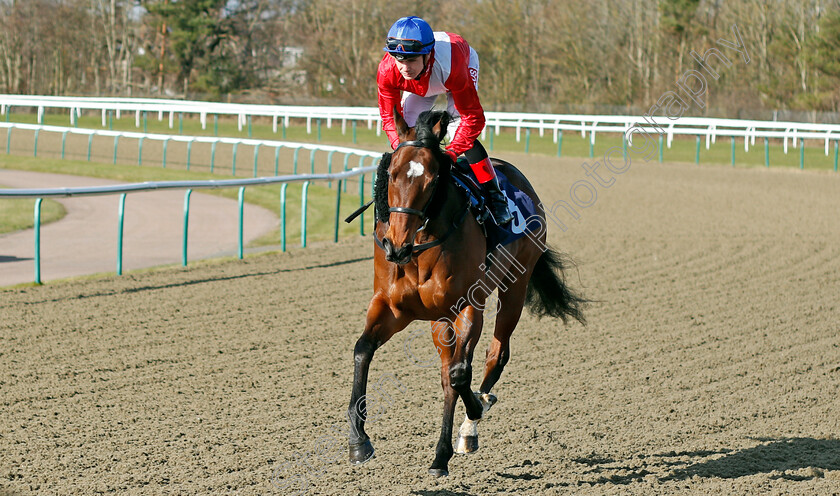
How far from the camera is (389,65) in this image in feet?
14.6

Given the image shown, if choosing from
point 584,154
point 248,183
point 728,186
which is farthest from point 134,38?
point 248,183

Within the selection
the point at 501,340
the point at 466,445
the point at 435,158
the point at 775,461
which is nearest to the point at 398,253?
the point at 435,158

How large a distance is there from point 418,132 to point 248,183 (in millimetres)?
6921

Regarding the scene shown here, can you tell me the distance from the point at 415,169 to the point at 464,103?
0.78 m

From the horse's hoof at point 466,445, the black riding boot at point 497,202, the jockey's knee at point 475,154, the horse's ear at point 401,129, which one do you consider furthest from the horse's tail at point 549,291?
the horse's ear at point 401,129

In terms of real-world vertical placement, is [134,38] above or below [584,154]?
above

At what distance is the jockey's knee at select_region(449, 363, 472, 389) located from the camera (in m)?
4.32

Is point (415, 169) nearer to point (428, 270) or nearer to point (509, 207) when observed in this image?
point (428, 270)

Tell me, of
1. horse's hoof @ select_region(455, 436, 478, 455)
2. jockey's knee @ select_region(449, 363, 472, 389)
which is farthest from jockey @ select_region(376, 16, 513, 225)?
horse's hoof @ select_region(455, 436, 478, 455)

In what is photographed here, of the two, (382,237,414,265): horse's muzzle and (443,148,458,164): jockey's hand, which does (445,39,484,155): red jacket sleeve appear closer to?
(443,148,458,164): jockey's hand

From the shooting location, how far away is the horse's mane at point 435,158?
4.09 meters

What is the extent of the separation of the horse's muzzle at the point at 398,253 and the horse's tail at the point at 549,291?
2.23m

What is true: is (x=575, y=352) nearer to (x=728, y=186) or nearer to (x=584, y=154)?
(x=728, y=186)

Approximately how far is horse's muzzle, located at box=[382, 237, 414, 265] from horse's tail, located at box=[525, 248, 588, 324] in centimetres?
223
